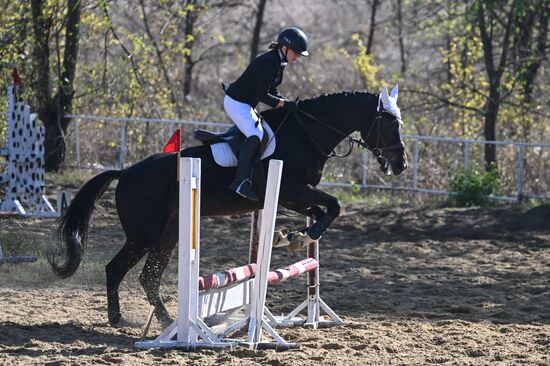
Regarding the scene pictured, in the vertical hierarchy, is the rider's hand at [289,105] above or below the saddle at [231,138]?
above

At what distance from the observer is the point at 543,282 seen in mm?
9891

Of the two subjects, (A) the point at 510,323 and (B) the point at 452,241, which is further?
(B) the point at 452,241

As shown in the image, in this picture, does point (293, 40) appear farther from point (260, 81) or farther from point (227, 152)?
point (227, 152)

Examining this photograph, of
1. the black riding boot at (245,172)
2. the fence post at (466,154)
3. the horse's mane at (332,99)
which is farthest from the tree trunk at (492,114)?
the black riding boot at (245,172)

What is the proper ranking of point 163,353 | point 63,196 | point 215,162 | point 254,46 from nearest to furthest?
point 163,353 < point 215,162 < point 63,196 < point 254,46

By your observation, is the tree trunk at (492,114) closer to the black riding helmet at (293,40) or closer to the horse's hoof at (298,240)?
the black riding helmet at (293,40)

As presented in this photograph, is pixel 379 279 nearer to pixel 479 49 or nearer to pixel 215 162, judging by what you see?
pixel 215 162

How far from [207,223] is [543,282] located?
519cm

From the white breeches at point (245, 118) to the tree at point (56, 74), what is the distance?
9.15 meters

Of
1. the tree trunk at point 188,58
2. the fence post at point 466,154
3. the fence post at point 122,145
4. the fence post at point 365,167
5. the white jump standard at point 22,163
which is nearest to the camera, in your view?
the white jump standard at point 22,163

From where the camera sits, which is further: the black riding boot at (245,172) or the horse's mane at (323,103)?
the horse's mane at (323,103)

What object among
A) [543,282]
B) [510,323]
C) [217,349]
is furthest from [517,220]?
[217,349]

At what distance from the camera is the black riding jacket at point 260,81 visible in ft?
24.0

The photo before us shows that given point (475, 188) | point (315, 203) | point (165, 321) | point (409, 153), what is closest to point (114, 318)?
point (165, 321)
